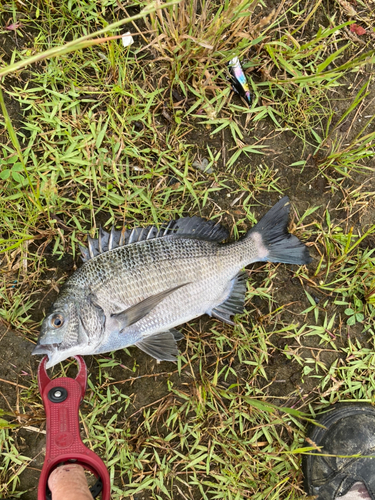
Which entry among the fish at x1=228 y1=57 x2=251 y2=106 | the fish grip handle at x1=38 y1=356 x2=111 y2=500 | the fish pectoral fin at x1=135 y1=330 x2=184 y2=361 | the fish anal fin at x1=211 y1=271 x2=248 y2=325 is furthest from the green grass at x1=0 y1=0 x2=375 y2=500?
the fish grip handle at x1=38 y1=356 x2=111 y2=500

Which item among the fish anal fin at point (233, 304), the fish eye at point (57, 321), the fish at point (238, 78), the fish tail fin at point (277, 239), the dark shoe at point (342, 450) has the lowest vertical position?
the dark shoe at point (342, 450)

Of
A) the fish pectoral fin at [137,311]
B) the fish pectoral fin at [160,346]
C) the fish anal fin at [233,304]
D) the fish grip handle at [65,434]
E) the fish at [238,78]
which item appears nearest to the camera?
the fish grip handle at [65,434]

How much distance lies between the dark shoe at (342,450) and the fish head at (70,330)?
7.50 feet

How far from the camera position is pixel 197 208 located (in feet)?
11.8

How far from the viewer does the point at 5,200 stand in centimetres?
340

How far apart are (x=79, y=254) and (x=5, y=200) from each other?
0.81m

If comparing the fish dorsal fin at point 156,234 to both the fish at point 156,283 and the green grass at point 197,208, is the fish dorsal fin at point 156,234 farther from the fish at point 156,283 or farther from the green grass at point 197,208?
the green grass at point 197,208

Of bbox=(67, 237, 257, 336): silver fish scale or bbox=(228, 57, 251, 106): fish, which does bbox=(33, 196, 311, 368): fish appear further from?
bbox=(228, 57, 251, 106): fish

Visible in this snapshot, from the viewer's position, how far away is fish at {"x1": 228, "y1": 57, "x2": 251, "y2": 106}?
3.55 metres

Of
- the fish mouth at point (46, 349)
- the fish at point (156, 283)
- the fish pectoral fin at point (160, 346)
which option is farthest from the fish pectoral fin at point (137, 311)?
the fish mouth at point (46, 349)

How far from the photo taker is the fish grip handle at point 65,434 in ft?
8.46

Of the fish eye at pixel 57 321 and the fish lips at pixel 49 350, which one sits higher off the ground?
the fish eye at pixel 57 321

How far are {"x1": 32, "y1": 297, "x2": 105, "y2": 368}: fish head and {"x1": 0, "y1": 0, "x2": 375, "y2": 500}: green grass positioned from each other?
0.56 m

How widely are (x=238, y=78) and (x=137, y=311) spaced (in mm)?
2349
